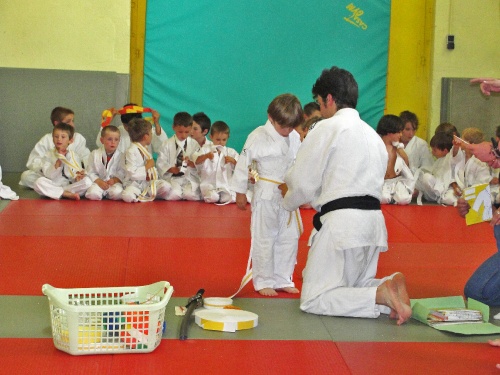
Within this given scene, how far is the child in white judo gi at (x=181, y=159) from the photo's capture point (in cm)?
940

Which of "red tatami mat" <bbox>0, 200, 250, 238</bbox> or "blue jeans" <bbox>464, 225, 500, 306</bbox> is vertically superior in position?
"red tatami mat" <bbox>0, 200, 250, 238</bbox>

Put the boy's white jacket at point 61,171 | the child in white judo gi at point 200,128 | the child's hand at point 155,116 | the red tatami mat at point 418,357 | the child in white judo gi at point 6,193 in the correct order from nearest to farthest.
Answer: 1. the red tatami mat at point 418,357
2. the child in white judo gi at point 6,193
3. the boy's white jacket at point 61,171
4. the child in white judo gi at point 200,128
5. the child's hand at point 155,116

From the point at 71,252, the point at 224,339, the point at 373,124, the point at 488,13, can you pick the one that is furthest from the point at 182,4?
the point at 224,339

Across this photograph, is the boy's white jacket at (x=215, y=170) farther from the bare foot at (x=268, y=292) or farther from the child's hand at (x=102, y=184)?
the bare foot at (x=268, y=292)

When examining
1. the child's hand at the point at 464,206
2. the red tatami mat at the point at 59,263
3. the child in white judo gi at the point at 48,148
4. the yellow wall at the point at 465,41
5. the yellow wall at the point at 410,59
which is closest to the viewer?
the child's hand at the point at 464,206

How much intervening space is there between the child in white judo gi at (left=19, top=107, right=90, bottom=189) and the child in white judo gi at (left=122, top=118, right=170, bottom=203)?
33.5 inches

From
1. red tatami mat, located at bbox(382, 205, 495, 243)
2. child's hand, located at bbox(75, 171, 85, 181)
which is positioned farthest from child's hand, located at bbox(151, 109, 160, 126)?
red tatami mat, located at bbox(382, 205, 495, 243)

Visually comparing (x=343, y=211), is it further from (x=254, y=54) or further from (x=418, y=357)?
(x=254, y=54)

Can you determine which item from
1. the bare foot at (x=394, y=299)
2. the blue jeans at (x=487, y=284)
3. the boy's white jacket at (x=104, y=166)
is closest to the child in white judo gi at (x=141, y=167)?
the boy's white jacket at (x=104, y=166)

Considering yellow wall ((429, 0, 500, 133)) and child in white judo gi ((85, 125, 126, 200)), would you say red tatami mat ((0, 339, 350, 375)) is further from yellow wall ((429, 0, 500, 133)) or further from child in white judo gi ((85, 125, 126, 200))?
yellow wall ((429, 0, 500, 133))

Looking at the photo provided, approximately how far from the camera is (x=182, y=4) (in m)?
11.1

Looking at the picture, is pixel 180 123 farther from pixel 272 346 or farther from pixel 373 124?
pixel 272 346

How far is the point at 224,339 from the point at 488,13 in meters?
8.54

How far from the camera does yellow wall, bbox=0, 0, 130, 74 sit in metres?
10.8
